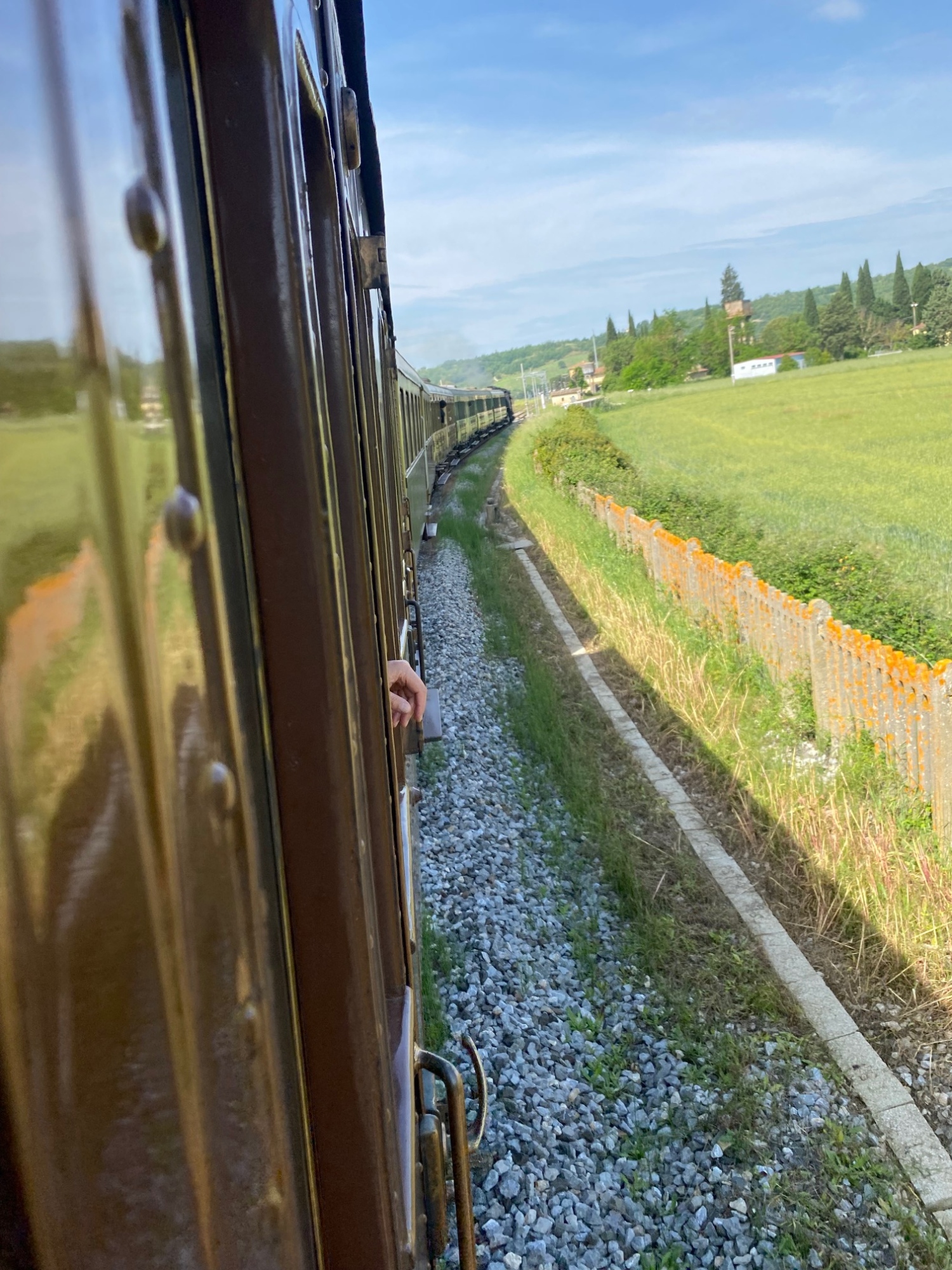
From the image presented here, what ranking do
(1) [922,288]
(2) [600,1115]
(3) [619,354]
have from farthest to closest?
(3) [619,354] < (1) [922,288] < (2) [600,1115]

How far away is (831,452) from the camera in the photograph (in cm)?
3862

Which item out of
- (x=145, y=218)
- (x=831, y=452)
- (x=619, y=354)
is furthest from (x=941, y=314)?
(x=145, y=218)

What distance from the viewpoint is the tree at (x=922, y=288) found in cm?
11481

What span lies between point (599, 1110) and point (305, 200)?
3505mm

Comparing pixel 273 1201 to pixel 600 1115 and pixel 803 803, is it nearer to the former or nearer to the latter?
pixel 600 1115

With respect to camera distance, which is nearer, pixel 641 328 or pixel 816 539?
pixel 816 539

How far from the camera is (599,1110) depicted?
3.63 m

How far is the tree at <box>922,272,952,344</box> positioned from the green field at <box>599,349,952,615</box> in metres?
24.4

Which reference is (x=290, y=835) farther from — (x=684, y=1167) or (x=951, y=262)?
(x=951, y=262)

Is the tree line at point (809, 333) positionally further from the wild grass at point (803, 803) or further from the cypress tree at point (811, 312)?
the wild grass at point (803, 803)

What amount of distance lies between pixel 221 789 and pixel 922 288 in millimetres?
133238

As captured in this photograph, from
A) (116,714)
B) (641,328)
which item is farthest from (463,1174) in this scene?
(641,328)

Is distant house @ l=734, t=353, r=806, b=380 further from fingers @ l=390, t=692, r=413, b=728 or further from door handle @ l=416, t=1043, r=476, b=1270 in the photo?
door handle @ l=416, t=1043, r=476, b=1270

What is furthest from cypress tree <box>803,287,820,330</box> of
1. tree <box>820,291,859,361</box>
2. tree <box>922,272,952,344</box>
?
tree <box>922,272,952,344</box>
